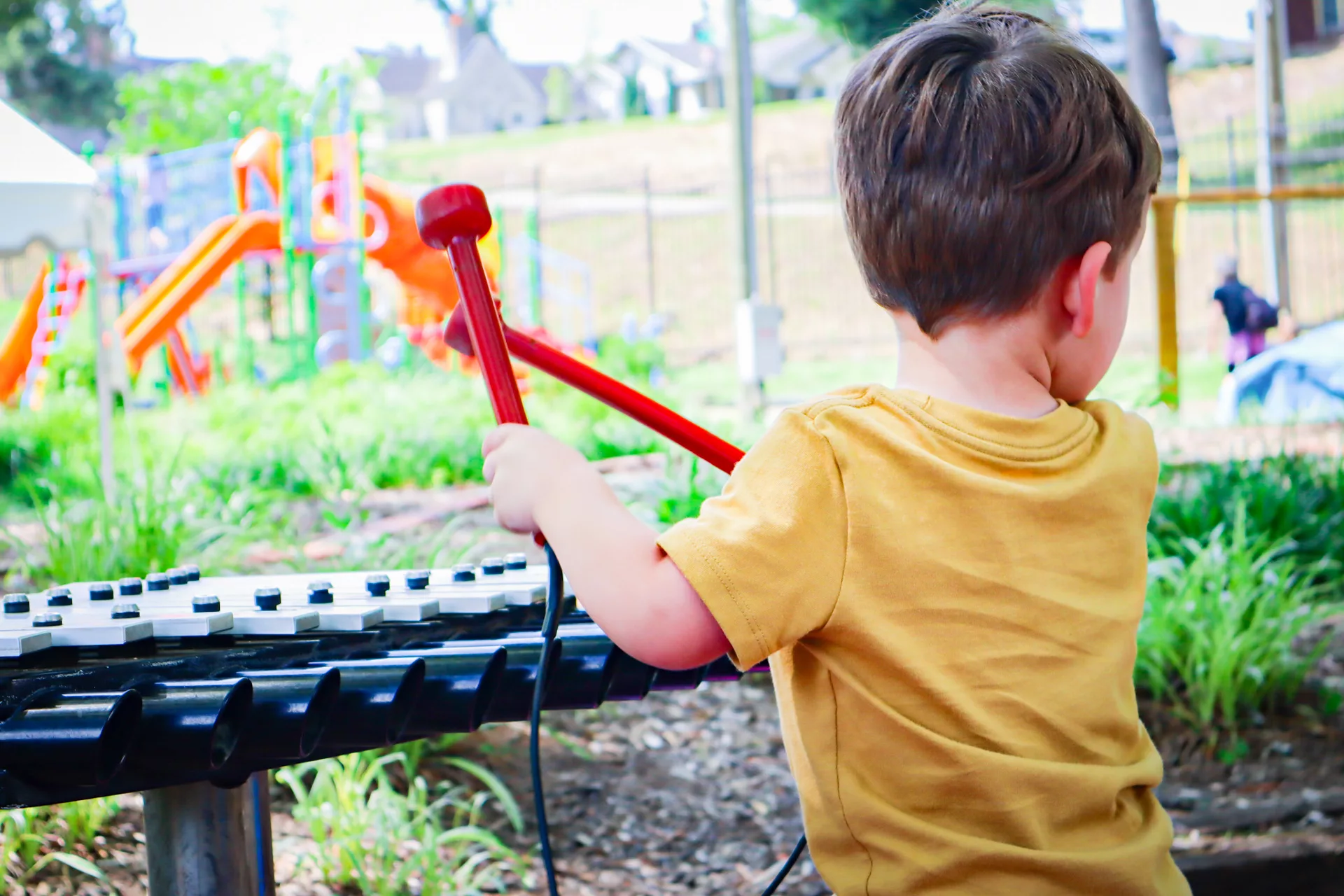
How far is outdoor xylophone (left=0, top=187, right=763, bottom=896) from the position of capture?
90 cm

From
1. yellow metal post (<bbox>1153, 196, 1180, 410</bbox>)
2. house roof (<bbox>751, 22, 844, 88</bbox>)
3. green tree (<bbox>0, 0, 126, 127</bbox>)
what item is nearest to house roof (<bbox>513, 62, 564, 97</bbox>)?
house roof (<bbox>751, 22, 844, 88</bbox>)

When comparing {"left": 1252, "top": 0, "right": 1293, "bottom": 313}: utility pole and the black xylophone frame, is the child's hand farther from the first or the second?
{"left": 1252, "top": 0, "right": 1293, "bottom": 313}: utility pole

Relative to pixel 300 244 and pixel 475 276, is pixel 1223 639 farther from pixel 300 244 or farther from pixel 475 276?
pixel 300 244

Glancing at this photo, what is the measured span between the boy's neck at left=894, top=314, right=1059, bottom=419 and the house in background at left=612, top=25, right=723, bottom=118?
57.7 metres

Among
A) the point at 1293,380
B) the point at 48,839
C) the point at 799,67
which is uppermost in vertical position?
the point at 799,67

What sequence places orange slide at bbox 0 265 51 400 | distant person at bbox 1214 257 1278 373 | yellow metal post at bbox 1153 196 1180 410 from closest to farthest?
yellow metal post at bbox 1153 196 1180 410, distant person at bbox 1214 257 1278 373, orange slide at bbox 0 265 51 400

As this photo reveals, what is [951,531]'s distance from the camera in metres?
0.99

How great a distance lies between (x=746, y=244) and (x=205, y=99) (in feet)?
64.1

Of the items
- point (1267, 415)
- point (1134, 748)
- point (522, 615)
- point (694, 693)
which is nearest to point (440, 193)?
point (522, 615)

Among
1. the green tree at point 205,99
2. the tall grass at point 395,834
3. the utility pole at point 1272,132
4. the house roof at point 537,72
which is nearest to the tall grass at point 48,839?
the tall grass at point 395,834

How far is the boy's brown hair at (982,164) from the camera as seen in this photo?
3.31 ft

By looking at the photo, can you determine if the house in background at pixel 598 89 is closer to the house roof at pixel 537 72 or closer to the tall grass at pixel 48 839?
the house roof at pixel 537 72

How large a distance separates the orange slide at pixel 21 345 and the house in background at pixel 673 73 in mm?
48092

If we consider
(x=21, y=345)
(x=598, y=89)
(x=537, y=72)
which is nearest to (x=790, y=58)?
(x=598, y=89)
